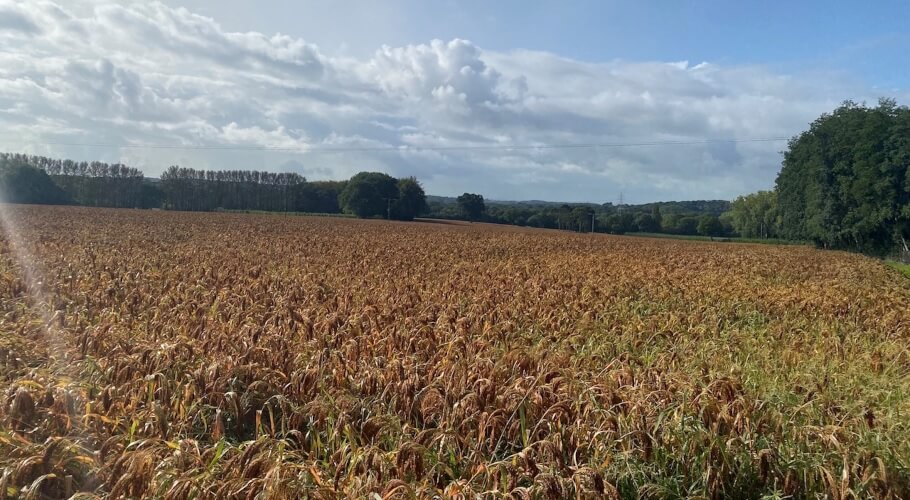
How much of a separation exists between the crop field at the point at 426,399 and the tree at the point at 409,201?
84905 millimetres

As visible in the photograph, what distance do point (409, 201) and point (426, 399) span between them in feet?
302

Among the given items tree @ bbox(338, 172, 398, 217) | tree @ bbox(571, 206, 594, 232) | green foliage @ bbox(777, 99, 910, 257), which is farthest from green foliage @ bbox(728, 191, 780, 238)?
tree @ bbox(338, 172, 398, 217)

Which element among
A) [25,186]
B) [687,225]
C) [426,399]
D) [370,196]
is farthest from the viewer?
[687,225]

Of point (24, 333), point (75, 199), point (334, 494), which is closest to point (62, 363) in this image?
point (24, 333)

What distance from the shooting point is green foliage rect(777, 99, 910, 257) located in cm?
5056

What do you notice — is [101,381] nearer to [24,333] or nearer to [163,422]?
[163,422]

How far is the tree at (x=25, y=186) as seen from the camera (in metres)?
77.6

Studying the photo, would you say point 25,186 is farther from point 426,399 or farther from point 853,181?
point 853,181

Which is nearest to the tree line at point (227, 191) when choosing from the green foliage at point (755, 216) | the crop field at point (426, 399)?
the green foliage at point (755, 216)

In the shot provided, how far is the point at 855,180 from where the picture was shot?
55.1 m

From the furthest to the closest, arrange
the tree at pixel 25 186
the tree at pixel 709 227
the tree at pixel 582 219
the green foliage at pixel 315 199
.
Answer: the tree at pixel 709 227, the green foliage at pixel 315 199, the tree at pixel 582 219, the tree at pixel 25 186

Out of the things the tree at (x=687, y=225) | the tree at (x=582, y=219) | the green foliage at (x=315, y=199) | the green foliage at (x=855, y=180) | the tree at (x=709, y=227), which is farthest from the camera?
the tree at (x=709, y=227)

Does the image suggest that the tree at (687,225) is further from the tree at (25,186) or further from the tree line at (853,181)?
the tree at (25,186)

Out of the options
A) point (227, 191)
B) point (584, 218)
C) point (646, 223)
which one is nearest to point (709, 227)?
point (646, 223)
